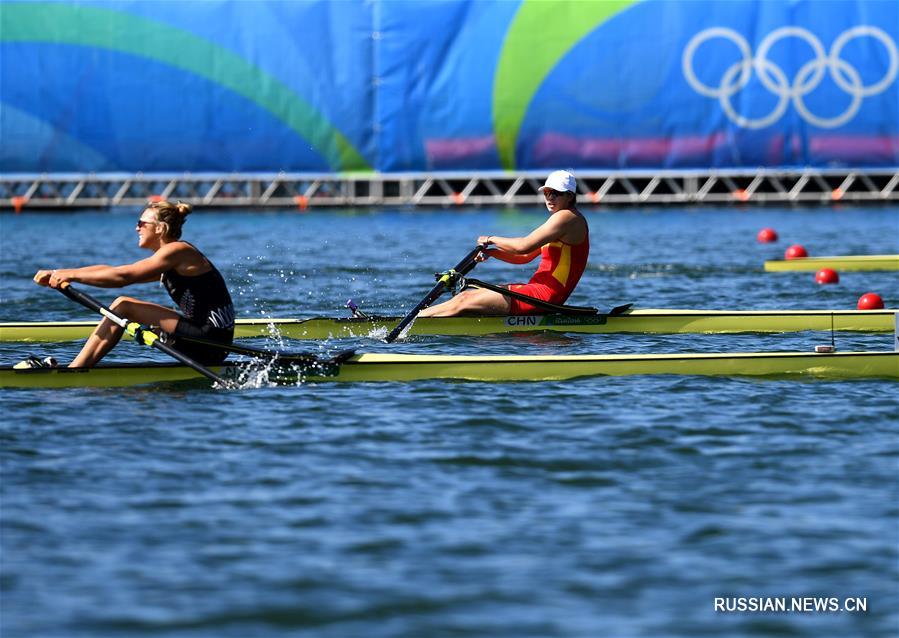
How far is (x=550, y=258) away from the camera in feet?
47.6

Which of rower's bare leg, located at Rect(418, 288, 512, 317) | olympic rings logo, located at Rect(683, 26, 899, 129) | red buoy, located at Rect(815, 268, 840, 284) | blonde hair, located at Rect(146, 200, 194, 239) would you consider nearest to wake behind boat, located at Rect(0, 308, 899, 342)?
rower's bare leg, located at Rect(418, 288, 512, 317)

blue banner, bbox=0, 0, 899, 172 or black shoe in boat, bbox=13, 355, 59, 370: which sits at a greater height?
blue banner, bbox=0, 0, 899, 172

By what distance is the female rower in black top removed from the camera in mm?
10688

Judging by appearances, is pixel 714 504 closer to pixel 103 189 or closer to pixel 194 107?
pixel 194 107

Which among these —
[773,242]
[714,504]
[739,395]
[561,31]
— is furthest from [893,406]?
[561,31]

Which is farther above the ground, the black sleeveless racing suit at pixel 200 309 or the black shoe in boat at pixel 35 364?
the black sleeveless racing suit at pixel 200 309

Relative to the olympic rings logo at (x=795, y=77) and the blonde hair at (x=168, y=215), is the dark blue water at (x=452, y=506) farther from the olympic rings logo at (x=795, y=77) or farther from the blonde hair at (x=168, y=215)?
the olympic rings logo at (x=795, y=77)

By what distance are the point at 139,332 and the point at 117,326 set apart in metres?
0.46

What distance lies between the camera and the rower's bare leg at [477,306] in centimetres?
1455

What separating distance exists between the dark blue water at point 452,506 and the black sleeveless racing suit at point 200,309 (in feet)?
1.26

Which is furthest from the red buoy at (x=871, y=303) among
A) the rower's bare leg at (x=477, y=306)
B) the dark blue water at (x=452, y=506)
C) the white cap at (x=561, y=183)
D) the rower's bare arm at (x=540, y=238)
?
the rower's bare leg at (x=477, y=306)

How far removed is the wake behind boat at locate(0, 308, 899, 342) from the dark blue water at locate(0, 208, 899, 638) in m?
0.67

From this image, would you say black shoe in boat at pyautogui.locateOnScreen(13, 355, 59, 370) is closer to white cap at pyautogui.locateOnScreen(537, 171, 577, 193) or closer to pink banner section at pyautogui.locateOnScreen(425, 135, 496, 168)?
white cap at pyautogui.locateOnScreen(537, 171, 577, 193)

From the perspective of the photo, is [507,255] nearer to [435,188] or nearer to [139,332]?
[139,332]
